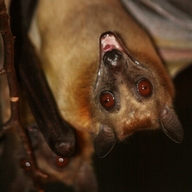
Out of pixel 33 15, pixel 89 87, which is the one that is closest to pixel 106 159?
pixel 89 87

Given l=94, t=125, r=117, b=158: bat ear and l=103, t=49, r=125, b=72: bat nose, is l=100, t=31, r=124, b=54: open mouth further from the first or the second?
l=94, t=125, r=117, b=158: bat ear

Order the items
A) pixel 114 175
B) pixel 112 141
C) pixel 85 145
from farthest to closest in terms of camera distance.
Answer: pixel 85 145
pixel 114 175
pixel 112 141

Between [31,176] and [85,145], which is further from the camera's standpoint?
[85,145]

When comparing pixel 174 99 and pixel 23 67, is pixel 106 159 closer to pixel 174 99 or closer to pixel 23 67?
pixel 174 99

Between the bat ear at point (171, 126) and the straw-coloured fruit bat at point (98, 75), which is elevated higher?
the straw-coloured fruit bat at point (98, 75)

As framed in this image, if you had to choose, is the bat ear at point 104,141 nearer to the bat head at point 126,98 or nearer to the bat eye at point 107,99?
the bat head at point 126,98

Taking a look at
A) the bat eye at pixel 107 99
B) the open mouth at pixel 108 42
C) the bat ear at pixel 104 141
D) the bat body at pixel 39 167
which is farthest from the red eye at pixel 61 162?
the open mouth at pixel 108 42

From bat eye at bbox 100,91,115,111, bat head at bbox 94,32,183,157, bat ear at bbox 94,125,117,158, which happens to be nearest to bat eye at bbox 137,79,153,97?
bat head at bbox 94,32,183,157

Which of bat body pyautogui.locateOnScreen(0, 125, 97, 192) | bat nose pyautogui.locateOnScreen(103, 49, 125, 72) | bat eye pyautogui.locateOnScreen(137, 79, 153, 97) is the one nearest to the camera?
bat nose pyautogui.locateOnScreen(103, 49, 125, 72)
